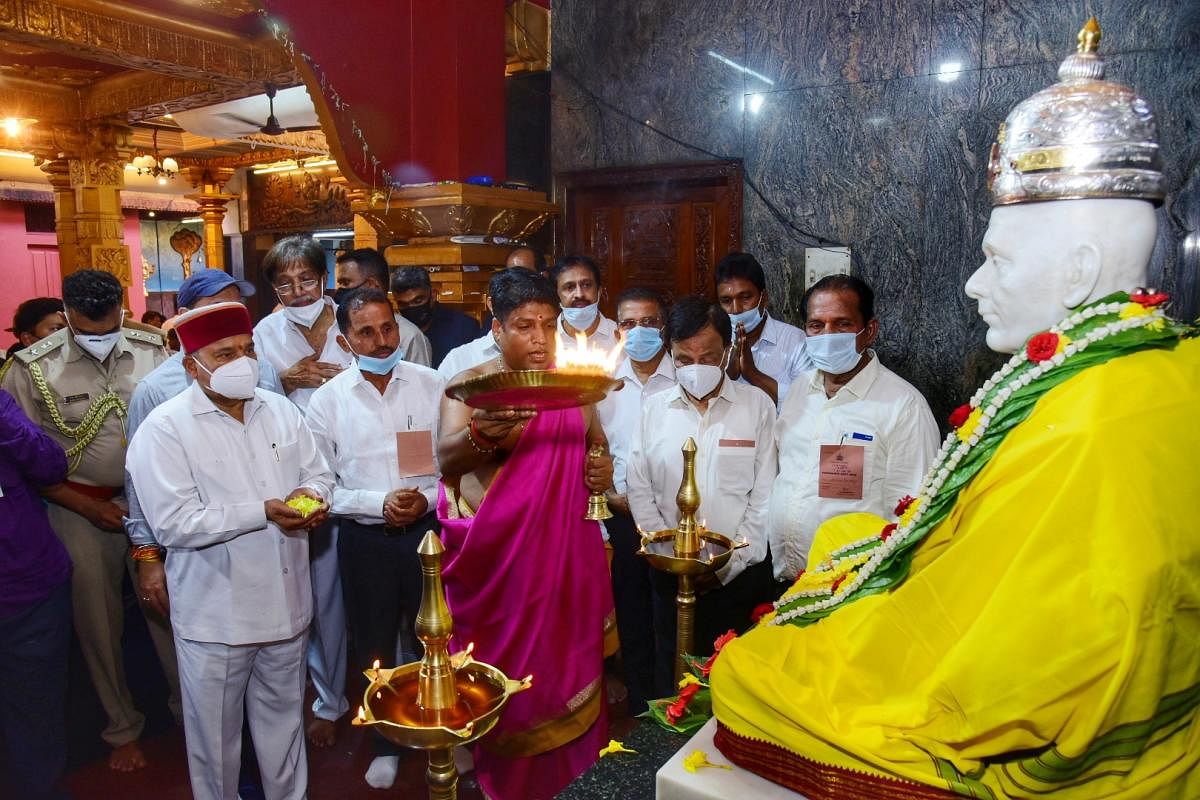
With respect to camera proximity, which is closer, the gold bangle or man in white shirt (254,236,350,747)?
the gold bangle

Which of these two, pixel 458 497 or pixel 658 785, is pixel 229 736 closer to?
pixel 458 497

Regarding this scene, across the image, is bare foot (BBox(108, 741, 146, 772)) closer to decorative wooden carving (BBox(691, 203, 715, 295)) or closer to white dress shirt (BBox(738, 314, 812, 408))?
white dress shirt (BBox(738, 314, 812, 408))

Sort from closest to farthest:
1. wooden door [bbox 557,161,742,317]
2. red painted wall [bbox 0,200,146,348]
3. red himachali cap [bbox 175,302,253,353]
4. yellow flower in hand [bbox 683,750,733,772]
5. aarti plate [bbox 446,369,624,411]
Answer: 1. yellow flower in hand [bbox 683,750,733,772]
2. aarti plate [bbox 446,369,624,411]
3. red himachali cap [bbox 175,302,253,353]
4. wooden door [bbox 557,161,742,317]
5. red painted wall [bbox 0,200,146,348]

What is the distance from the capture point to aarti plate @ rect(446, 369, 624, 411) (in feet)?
6.10

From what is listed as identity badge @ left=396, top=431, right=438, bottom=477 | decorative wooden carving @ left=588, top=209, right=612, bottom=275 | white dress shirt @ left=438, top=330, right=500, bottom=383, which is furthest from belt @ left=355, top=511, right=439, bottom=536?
decorative wooden carving @ left=588, top=209, right=612, bottom=275

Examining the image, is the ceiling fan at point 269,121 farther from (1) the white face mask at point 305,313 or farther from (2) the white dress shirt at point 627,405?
(2) the white dress shirt at point 627,405

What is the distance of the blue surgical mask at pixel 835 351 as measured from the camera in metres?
3.06

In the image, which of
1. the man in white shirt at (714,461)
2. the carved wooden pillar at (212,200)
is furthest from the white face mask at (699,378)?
the carved wooden pillar at (212,200)

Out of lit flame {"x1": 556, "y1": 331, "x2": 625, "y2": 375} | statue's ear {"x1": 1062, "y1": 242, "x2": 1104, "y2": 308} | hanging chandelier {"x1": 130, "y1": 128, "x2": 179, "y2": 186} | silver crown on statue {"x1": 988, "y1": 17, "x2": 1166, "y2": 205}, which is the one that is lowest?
lit flame {"x1": 556, "y1": 331, "x2": 625, "y2": 375}

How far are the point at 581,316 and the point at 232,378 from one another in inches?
75.4

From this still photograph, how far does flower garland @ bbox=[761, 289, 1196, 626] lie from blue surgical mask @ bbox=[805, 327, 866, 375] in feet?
4.19

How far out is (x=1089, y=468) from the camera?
1255mm

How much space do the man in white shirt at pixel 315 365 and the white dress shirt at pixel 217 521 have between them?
2.98 feet

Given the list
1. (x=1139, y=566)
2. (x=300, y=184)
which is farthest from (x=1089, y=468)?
(x=300, y=184)
